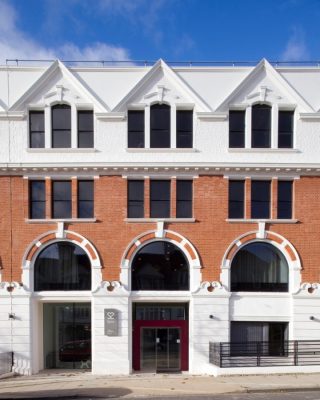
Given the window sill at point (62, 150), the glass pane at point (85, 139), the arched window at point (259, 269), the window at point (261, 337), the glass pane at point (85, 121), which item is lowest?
the window at point (261, 337)

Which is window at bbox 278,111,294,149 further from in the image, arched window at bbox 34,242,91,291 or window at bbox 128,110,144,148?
arched window at bbox 34,242,91,291

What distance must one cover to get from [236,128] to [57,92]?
8.50 m

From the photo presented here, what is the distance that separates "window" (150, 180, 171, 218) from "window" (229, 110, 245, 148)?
3.60 m

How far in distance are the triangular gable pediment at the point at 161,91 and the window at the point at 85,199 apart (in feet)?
12.3

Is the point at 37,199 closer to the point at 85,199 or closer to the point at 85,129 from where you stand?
the point at 85,199

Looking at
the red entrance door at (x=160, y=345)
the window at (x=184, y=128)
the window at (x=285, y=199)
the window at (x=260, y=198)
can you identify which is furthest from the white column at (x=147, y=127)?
the red entrance door at (x=160, y=345)

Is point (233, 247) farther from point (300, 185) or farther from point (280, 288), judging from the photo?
point (300, 185)

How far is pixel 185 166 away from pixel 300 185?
→ 541 cm

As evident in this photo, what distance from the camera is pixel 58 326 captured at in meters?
17.9

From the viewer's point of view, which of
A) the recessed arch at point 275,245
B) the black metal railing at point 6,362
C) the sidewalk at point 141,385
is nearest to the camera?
the sidewalk at point 141,385

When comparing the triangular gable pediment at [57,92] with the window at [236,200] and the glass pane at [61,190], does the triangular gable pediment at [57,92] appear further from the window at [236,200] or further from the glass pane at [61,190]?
the window at [236,200]

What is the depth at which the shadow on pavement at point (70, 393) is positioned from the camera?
13.3m

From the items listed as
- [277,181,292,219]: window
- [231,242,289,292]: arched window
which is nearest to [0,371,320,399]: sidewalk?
[231,242,289,292]: arched window

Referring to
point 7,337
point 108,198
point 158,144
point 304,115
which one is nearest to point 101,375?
point 7,337
